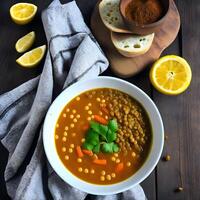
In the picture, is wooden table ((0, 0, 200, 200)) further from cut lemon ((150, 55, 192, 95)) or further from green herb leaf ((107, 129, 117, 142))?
green herb leaf ((107, 129, 117, 142))

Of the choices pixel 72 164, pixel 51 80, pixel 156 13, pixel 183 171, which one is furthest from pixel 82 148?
pixel 156 13

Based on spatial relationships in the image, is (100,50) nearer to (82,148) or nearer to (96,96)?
(96,96)

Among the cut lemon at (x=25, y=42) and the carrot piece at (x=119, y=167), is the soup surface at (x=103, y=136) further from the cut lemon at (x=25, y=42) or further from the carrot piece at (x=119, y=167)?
the cut lemon at (x=25, y=42)

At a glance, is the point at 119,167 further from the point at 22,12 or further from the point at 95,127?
the point at 22,12

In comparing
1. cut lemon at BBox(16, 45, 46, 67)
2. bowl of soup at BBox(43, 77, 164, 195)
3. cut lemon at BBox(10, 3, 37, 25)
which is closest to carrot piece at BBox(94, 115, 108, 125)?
bowl of soup at BBox(43, 77, 164, 195)

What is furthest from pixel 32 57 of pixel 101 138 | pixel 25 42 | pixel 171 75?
pixel 171 75

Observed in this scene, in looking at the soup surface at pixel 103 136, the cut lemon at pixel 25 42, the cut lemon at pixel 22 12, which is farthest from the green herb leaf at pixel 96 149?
the cut lemon at pixel 22 12
